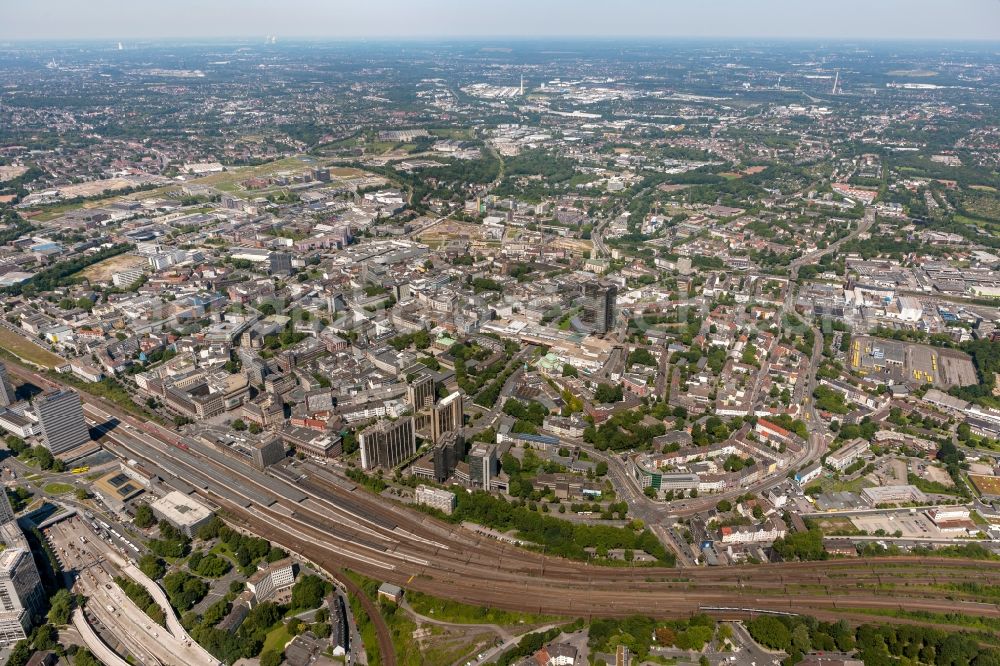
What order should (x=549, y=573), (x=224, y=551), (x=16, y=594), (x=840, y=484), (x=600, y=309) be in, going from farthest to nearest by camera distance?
(x=600, y=309) → (x=840, y=484) → (x=224, y=551) → (x=549, y=573) → (x=16, y=594)

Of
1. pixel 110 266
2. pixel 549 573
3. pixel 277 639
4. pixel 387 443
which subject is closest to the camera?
pixel 277 639

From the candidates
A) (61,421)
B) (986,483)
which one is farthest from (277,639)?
Answer: (986,483)

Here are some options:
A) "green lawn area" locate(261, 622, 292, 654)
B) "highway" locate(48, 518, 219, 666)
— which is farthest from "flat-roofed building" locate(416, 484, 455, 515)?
"highway" locate(48, 518, 219, 666)

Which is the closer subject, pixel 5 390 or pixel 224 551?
pixel 224 551

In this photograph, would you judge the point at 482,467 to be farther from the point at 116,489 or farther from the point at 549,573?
the point at 116,489

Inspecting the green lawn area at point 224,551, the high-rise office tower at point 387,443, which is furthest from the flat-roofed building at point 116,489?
the high-rise office tower at point 387,443

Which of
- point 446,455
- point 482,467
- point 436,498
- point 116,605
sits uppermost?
point 446,455

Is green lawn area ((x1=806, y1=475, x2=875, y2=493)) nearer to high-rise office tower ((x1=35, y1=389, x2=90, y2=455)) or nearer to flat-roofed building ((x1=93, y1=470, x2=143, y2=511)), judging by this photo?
flat-roofed building ((x1=93, y1=470, x2=143, y2=511))
